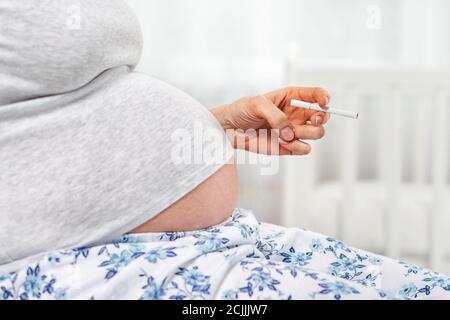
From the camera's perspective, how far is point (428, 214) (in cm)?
162

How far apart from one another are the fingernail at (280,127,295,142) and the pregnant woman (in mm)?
156

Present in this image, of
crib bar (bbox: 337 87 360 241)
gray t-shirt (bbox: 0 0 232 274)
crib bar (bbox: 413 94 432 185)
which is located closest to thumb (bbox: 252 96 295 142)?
gray t-shirt (bbox: 0 0 232 274)

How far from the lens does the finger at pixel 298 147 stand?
0.85m

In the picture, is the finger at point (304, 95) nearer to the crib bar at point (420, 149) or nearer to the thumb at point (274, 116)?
the thumb at point (274, 116)

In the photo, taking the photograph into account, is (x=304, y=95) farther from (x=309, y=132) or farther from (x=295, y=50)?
(x=295, y=50)

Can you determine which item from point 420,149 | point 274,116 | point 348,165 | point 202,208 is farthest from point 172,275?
point 420,149

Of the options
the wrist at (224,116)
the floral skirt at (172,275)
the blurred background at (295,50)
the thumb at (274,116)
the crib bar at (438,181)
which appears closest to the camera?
the floral skirt at (172,275)

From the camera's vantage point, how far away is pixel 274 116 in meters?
0.77

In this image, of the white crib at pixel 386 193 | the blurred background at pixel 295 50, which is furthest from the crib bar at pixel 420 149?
the white crib at pixel 386 193

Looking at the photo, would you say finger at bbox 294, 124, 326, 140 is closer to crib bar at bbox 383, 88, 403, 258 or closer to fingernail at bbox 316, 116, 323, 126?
fingernail at bbox 316, 116, 323, 126

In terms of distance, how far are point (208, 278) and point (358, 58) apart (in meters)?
1.69

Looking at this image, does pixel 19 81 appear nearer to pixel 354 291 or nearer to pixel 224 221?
pixel 224 221

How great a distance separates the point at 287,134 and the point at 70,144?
334 millimetres
